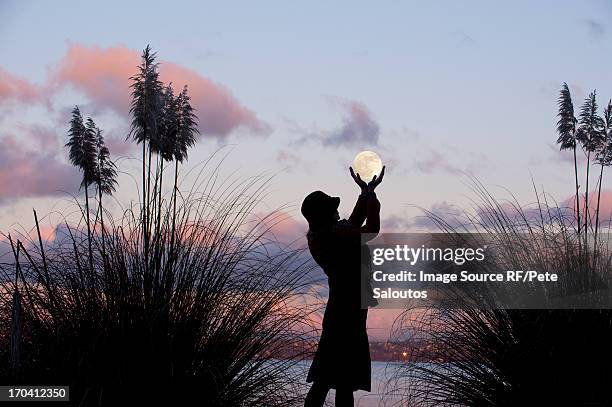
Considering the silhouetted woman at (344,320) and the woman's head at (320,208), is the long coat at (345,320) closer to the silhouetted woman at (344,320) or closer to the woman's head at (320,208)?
the silhouetted woman at (344,320)

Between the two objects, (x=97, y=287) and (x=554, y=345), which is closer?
(x=97, y=287)

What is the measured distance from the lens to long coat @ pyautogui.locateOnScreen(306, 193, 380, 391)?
5227mm

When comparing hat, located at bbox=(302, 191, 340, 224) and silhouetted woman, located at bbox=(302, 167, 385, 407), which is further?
hat, located at bbox=(302, 191, 340, 224)

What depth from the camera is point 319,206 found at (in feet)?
17.7

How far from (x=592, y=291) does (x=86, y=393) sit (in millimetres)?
3293

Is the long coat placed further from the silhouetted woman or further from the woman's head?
the woman's head

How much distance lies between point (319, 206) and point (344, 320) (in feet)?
2.27

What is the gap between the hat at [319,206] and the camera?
5.40 meters

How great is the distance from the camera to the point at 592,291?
5.96 meters

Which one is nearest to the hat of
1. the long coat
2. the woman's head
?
the woman's head

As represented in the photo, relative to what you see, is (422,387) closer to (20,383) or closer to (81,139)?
(20,383)

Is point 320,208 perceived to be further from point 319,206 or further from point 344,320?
point 344,320

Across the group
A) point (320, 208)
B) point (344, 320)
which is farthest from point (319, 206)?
point (344, 320)

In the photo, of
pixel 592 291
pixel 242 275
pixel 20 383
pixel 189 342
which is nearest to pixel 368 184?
pixel 242 275
